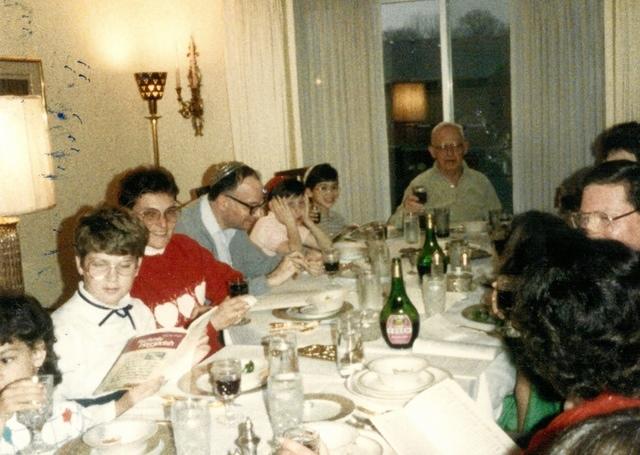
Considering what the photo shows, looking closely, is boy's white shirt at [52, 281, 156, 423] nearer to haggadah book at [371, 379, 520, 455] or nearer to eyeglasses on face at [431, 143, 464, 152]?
haggadah book at [371, 379, 520, 455]

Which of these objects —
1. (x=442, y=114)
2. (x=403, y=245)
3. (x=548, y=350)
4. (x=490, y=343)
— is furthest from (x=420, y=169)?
(x=548, y=350)

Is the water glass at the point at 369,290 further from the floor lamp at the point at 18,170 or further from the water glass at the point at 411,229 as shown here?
the water glass at the point at 411,229

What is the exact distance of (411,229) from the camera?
11.8 ft

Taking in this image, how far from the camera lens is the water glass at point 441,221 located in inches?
144

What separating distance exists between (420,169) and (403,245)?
1923 mm

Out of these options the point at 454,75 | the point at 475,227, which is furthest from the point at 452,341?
the point at 454,75

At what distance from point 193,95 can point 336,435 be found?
158 inches

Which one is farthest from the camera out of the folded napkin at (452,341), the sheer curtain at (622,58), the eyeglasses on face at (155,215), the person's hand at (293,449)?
the sheer curtain at (622,58)

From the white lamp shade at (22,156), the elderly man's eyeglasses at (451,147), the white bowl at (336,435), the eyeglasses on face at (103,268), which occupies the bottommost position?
the white bowl at (336,435)

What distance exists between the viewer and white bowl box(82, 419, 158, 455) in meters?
1.35

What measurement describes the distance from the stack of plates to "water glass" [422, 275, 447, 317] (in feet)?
1.91

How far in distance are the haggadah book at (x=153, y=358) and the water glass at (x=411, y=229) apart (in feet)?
6.51

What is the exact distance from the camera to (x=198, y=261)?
2.67m

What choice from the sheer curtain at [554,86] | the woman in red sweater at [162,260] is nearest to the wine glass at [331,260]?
the woman in red sweater at [162,260]
